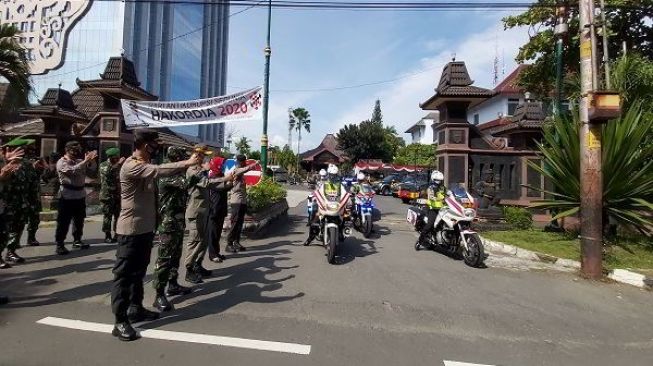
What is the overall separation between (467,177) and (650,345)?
840 cm

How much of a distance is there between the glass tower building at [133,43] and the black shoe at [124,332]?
2986 centimetres

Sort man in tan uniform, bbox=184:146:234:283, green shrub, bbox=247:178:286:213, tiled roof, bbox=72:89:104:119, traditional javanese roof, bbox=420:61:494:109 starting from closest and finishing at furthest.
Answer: man in tan uniform, bbox=184:146:234:283, green shrub, bbox=247:178:286:213, traditional javanese roof, bbox=420:61:494:109, tiled roof, bbox=72:89:104:119

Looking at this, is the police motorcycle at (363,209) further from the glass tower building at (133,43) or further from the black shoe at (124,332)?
the glass tower building at (133,43)

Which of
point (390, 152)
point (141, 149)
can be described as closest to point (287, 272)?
point (141, 149)

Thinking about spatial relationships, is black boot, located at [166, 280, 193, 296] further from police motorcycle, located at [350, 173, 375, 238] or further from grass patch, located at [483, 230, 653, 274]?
grass patch, located at [483, 230, 653, 274]

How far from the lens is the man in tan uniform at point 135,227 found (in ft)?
13.0

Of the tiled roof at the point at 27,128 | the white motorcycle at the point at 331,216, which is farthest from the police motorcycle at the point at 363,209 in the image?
the tiled roof at the point at 27,128

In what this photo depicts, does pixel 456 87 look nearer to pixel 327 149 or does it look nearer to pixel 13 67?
pixel 13 67

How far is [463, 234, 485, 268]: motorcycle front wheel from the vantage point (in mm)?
7258

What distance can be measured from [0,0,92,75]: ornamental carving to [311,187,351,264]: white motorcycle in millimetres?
39029

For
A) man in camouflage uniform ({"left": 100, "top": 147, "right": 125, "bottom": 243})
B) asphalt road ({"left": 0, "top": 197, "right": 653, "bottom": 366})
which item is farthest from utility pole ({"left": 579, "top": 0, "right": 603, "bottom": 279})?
man in camouflage uniform ({"left": 100, "top": 147, "right": 125, "bottom": 243})

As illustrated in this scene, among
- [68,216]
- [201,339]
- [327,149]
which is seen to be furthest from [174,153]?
[327,149]

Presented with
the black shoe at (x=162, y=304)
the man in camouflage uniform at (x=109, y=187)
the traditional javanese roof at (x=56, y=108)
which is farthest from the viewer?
the traditional javanese roof at (x=56, y=108)

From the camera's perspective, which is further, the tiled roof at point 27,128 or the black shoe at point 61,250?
the tiled roof at point 27,128
